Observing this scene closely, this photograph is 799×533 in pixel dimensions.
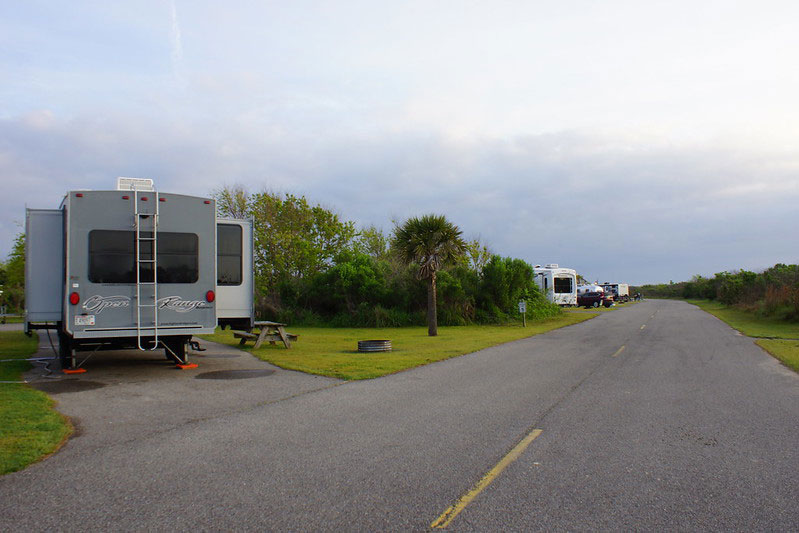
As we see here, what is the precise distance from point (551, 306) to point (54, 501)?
32275mm

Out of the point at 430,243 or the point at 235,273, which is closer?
the point at 235,273

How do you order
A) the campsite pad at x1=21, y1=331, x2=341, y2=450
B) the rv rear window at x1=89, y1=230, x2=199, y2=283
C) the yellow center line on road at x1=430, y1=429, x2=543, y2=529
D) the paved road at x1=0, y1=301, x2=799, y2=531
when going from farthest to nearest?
the rv rear window at x1=89, y1=230, x2=199, y2=283
the campsite pad at x1=21, y1=331, x2=341, y2=450
the paved road at x1=0, y1=301, x2=799, y2=531
the yellow center line on road at x1=430, y1=429, x2=543, y2=529

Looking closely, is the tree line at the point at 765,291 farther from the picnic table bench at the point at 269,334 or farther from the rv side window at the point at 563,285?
the picnic table bench at the point at 269,334

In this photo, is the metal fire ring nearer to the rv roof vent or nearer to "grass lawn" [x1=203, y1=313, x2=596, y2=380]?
"grass lawn" [x1=203, y1=313, x2=596, y2=380]

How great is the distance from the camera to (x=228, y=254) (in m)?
13.0

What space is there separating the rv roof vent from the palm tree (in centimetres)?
1187

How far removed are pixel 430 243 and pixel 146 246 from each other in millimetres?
12544

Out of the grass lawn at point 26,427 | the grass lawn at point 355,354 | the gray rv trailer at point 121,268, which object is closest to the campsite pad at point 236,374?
the grass lawn at point 355,354

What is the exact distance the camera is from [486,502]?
4238mm

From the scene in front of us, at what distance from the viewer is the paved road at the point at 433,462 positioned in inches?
158

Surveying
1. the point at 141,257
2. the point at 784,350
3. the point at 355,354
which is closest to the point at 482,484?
the point at 141,257

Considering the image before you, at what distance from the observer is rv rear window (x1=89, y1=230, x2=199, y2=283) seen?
10.6 meters

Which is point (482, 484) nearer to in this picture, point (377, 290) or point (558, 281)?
point (377, 290)

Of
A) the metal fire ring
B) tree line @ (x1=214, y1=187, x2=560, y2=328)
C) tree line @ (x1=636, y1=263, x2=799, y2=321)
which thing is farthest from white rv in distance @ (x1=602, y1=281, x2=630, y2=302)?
the metal fire ring
